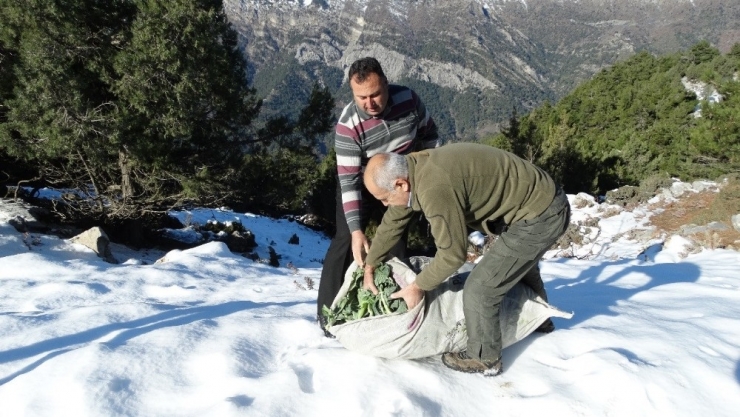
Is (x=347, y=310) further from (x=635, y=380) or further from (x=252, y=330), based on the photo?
(x=635, y=380)

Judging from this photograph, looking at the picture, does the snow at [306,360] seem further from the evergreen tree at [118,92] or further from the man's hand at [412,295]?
the evergreen tree at [118,92]

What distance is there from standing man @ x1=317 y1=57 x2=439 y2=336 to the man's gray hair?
0.54 metres

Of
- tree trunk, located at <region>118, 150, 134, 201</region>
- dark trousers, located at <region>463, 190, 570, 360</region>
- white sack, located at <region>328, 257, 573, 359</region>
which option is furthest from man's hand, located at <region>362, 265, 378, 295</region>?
tree trunk, located at <region>118, 150, 134, 201</region>

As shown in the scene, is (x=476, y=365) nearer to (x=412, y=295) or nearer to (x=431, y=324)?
(x=431, y=324)

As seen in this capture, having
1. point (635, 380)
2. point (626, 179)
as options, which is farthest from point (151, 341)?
point (626, 179)

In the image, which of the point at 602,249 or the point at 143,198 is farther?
the point at 143,198

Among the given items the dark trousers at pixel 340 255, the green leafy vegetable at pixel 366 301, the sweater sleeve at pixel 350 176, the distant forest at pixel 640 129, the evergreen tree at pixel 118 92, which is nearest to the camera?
the green leafy vegetable at pixel 366 301

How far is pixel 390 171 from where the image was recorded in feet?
6.61

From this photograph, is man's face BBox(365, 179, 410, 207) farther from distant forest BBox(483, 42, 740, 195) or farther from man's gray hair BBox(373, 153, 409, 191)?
distant forest BBox(483, 42, 740, 195)

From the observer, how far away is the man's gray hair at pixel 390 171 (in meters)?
2.02

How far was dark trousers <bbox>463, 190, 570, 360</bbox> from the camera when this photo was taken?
222 centimetres

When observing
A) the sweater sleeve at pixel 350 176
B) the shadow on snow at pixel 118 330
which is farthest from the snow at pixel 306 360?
the sweater sleeve at pixel 350 176

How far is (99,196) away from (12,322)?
654 cm

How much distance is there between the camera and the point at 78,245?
6.20m
